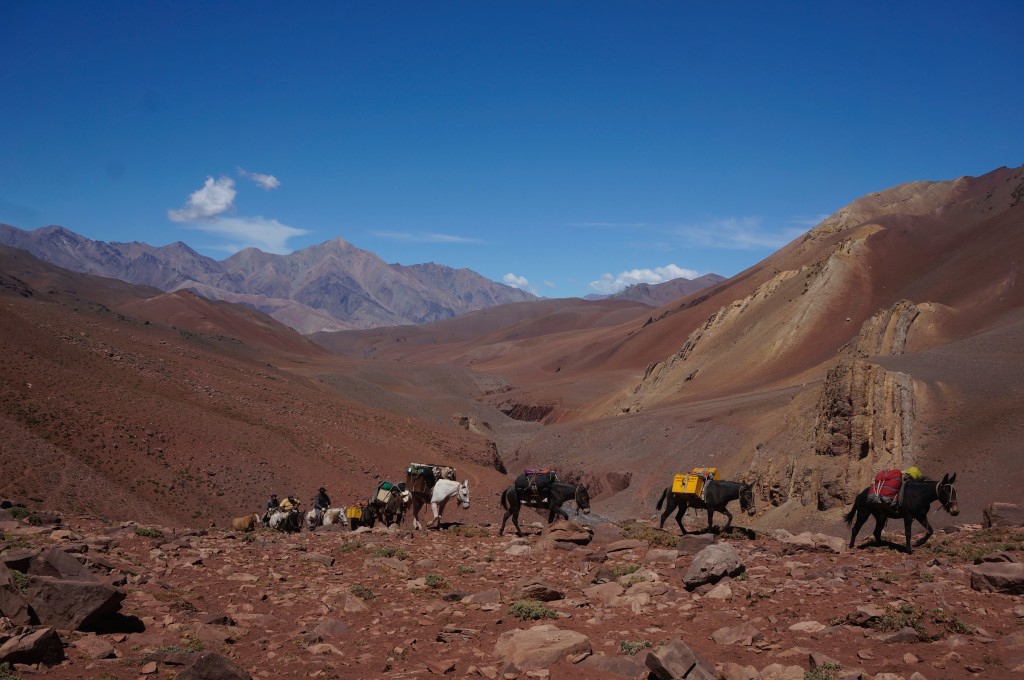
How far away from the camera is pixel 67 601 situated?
8.19 m

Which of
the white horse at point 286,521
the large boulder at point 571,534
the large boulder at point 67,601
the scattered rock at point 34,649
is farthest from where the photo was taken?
the white horse at point 286,521

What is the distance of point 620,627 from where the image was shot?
367 inches

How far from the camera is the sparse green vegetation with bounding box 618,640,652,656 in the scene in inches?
325

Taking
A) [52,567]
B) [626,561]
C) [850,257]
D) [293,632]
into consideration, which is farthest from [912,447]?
[850,257]

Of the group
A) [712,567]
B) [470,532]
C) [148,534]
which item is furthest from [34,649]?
[470,532]

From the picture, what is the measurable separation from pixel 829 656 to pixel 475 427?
6018cm

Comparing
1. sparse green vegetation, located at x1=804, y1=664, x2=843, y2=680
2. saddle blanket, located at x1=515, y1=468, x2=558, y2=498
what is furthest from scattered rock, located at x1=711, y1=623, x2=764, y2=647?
saddle blanket, located at x1=515, y1=468, x2=558, y2=498

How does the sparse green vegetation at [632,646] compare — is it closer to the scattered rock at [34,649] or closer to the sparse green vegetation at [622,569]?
the sparse green vegetation at [622,569]

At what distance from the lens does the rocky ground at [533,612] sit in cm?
746

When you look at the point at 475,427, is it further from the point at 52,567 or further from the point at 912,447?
the point at 52,567

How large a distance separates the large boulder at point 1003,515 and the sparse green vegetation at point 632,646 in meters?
11.6

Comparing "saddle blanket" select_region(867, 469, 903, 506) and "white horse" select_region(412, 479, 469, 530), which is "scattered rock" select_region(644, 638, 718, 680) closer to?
"saddle blanket" select_region(867, 469, 903, 506)

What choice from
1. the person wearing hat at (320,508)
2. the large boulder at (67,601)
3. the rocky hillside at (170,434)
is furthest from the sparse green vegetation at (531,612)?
the rocky hillside at (170,434)

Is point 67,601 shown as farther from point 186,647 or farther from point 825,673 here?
point 825,673
